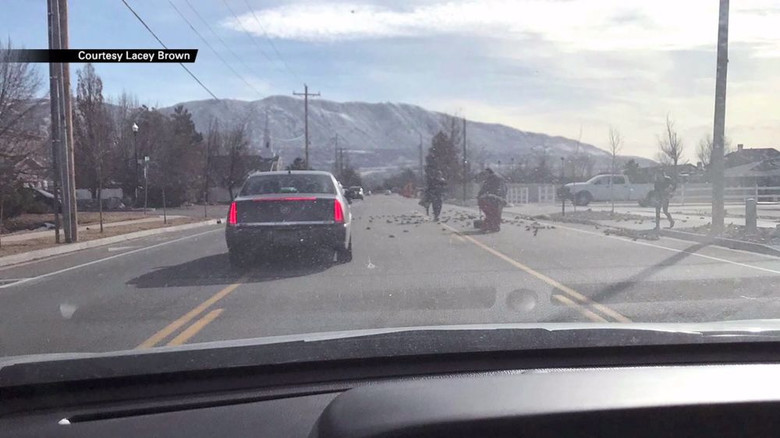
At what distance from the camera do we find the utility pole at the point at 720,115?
19.5 metres

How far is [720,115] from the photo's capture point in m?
19.7

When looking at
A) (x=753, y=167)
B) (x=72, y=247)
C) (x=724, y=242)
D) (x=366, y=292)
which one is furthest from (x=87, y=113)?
(x=753, y=167)

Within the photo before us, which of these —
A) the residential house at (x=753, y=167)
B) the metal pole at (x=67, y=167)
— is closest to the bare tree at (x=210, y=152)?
the metal pole at (x=67, y=167)

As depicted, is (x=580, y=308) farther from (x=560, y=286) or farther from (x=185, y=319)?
(x=185, y=319)

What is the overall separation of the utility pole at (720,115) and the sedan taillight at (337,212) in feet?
36.4

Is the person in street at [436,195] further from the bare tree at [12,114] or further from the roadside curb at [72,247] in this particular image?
the bare tree at [12,114]

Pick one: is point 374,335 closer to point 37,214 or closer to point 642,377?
point 642,377

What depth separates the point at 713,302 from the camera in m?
8.66

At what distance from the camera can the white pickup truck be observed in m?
43.3

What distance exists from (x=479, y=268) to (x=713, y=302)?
4.40 meters

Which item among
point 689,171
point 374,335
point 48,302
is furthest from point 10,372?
point 689,171

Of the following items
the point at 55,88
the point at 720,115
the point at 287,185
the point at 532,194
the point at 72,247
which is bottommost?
the point at 72,247

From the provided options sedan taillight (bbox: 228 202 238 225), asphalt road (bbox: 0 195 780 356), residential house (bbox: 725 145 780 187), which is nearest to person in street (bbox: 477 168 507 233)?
asphalt road (bbox: 0 195 780 356)

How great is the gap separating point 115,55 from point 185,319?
11413mm
